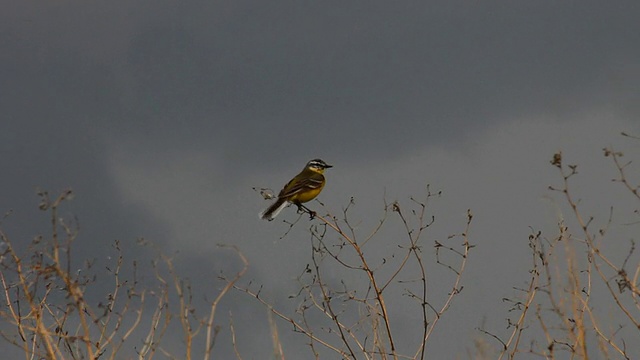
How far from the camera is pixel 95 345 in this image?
5605 millimetres

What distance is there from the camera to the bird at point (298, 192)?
1081 centimetres

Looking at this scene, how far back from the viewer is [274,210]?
35.5 feet

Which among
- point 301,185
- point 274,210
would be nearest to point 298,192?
point 301,185

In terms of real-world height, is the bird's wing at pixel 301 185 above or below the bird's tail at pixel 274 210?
above

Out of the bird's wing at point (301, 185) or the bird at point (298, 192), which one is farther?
the bird's wing at point (301, 185)

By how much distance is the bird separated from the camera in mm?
10812

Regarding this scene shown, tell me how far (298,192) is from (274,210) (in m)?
0.41

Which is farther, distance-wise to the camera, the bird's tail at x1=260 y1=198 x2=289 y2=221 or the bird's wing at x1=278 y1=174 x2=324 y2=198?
the bird's wing at x1=278 y1=174 x2=324 y2=198

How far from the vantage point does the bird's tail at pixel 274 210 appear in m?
10.8

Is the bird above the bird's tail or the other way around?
above

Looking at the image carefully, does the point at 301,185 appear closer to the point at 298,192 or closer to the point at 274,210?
the point at 298,192

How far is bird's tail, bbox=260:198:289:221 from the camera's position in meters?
10.8

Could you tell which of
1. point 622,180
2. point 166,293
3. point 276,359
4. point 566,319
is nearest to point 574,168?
point 622,180

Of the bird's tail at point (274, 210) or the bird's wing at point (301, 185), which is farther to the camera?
the bird's wing at point (301, 185)
